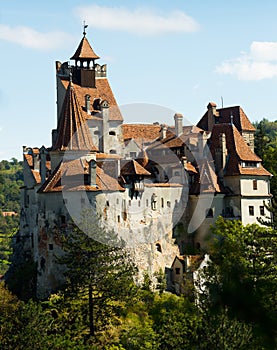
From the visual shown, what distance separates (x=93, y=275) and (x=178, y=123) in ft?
78.0

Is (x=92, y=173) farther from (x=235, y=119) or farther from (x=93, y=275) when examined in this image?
(x=235, y=119)

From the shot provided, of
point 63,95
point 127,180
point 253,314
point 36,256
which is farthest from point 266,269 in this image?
point 63,95

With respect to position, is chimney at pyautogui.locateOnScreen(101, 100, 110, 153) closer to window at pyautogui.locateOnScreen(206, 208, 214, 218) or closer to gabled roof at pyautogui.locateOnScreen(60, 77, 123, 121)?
gabled roof at pyautogui.locateOnScreen(60, 77, 123, 121)

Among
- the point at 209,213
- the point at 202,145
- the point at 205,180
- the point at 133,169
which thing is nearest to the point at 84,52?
the point at 202,145

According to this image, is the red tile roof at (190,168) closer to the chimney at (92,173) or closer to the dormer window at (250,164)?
the dormer window at (250,164)

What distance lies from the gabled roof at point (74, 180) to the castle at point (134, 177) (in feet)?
0.29

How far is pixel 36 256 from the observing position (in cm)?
7188

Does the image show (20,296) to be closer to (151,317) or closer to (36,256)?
(36,256)

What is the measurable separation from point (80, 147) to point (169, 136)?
13565 millimetres

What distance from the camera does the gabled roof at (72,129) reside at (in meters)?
69.1

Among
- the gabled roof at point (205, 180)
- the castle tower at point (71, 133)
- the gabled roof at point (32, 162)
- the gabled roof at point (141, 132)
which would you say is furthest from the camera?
the gabled roof at point (141, 132)

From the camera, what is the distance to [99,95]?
80.1 meters

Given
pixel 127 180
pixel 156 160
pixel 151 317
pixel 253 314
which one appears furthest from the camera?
pixel 156 160

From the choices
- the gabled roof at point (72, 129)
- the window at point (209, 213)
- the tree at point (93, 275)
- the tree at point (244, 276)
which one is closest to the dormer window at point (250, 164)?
the window at point (209, 213)
